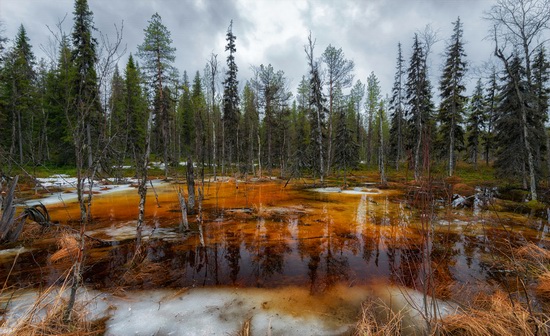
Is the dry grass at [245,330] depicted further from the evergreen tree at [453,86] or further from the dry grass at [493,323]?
the evergreen tree at [453,86]

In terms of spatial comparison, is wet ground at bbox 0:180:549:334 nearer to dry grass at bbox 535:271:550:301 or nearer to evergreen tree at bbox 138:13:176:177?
dry grass at bbox 535:271:550:301

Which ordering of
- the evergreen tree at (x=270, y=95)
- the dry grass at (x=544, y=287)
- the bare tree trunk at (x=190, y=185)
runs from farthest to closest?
the evergreen tree at (x=270, y=95)
the bare tree trunk at (x=190, y=185)
the dry grass at (x=544, y=287)

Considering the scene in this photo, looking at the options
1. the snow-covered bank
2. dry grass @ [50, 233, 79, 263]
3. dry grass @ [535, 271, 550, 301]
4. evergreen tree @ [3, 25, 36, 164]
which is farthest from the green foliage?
evergreen tree @ [3, 25, 36, 164]

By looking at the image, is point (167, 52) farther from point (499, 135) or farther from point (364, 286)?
point (499, 135)

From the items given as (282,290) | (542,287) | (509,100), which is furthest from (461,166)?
(282,290)

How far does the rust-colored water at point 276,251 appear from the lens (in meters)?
4.96

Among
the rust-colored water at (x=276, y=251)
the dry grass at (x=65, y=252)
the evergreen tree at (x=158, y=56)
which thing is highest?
the evergreen tree at (x=158, y=56)

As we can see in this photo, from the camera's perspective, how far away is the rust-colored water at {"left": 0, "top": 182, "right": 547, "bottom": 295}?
4961mm

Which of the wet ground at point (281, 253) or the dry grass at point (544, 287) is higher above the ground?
the dry grass at point (544, 287)

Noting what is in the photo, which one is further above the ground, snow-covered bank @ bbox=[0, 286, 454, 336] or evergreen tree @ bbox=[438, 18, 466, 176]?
evergreen tree @ bbox=[438, 18, 466, 176]

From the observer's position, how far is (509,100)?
20.5m

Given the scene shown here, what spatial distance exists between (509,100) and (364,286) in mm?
25959

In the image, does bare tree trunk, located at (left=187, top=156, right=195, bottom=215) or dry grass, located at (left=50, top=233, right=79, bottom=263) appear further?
bare tree trunk, located at (left=187, top=156, right=195, bottom=215)

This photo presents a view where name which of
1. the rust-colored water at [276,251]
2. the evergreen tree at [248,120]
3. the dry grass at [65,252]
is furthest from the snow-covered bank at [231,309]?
the evergreen tree at [248,120]
